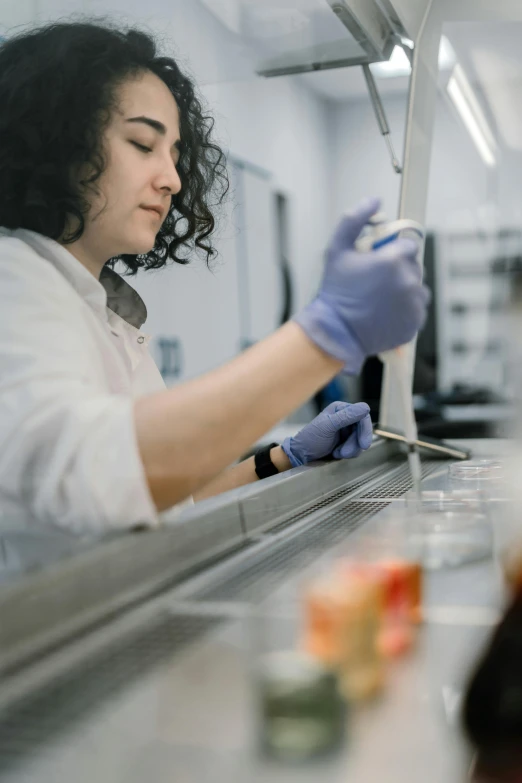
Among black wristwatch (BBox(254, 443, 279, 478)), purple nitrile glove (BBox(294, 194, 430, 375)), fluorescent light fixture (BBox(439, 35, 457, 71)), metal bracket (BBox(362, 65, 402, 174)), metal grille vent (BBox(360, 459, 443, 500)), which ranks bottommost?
metal grille vent (BBox(360, 459, 443, 500))

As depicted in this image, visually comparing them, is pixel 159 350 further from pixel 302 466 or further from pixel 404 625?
pixel 404 625

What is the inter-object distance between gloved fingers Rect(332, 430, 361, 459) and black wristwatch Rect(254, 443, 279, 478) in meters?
0.15

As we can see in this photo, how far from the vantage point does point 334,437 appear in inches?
70.4

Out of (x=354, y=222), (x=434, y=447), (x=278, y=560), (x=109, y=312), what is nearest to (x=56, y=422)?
(x=278, y=560)

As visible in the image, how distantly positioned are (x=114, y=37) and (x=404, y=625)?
1.24m

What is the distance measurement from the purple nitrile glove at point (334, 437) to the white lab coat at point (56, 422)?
709 millimetres

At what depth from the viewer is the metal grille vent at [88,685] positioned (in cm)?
58

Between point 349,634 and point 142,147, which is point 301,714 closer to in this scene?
point 349,634

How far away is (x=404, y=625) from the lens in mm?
702

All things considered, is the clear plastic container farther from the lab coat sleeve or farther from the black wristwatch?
the black wristwatch

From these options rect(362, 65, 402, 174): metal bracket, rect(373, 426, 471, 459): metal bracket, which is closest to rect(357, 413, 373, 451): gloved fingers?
rect(373, 426, 471, 459): metal bracket

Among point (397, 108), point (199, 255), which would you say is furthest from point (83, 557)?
point (397, 108)

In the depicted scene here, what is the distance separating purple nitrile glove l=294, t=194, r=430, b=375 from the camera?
965 millimetres

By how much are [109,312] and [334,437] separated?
612mm
